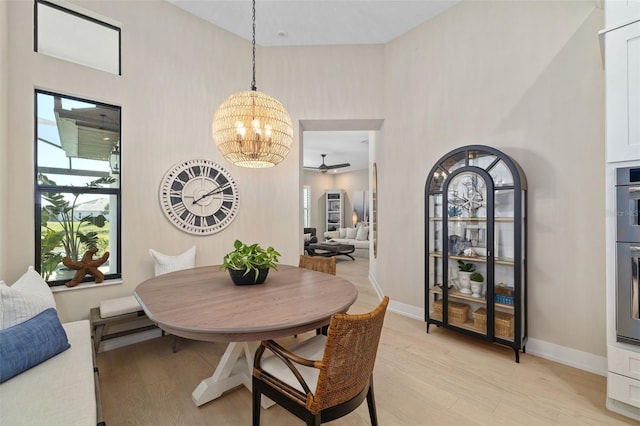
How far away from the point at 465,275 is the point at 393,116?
2.16 meters

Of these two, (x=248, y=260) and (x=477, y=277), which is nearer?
(x=248, y=260)

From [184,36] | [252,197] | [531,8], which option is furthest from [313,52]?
[531,8]

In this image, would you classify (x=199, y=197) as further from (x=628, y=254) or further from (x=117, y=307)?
(x=628, y=254)

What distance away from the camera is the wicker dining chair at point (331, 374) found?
1228 mm

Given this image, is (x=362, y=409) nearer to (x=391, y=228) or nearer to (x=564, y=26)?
(x=391, y=228)

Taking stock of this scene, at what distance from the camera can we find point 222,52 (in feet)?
11.3

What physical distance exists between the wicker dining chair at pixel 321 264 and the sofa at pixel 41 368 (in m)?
1.77

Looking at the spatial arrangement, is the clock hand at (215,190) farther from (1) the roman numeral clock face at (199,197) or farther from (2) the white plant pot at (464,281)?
(2) the white plant pot at (464,281)

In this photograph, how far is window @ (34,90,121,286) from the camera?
241cm

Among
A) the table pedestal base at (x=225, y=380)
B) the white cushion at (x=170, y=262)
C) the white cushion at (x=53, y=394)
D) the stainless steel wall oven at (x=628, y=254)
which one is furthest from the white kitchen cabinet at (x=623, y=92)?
the white cushion at (x=170, y=262)

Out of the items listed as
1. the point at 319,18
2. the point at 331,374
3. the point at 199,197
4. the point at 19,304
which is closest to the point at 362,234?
the point at 199,197

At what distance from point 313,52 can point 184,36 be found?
61.8 inches

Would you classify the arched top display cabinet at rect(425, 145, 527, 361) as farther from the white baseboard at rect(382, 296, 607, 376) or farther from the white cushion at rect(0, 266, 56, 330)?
the white cushion at rect(0, 266, 56, 330)

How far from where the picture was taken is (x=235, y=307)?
1.55 meters
